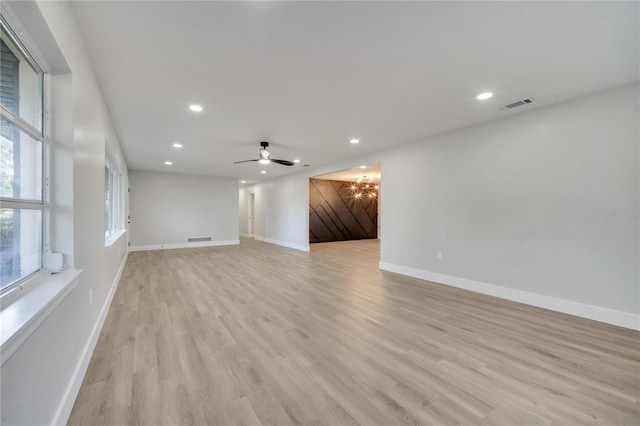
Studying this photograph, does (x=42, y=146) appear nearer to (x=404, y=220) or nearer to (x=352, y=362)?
(x=352, y=362)

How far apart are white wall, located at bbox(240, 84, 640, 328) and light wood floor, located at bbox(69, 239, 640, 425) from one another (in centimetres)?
45

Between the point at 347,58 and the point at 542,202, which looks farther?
the point at 542,202

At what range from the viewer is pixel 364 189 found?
12008mm

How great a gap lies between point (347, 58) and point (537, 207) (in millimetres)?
3201

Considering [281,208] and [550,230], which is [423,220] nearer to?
[550,230]

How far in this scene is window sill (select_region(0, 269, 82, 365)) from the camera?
0.91 metres

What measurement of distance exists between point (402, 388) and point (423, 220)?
355 centimetres

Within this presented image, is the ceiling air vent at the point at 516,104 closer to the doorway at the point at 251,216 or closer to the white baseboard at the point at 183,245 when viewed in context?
the white baseboard at the point at 183,245

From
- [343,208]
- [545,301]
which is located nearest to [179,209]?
[343,208]

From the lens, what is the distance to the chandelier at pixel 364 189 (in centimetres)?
1163

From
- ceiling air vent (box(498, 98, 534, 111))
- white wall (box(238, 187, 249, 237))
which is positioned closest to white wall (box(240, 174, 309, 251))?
white wall (box(238, 187, 249, 237))

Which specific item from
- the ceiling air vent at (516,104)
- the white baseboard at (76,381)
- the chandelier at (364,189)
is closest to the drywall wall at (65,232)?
the white baseboard at (76,381)

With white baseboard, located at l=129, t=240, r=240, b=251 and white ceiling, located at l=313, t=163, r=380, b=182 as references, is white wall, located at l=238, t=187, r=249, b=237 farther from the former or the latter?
white ceiling, located at l=313, t=163, r=380, b=182

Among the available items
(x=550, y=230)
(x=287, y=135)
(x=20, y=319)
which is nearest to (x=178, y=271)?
(x=287, y=135)
